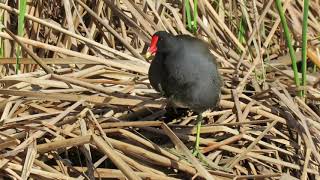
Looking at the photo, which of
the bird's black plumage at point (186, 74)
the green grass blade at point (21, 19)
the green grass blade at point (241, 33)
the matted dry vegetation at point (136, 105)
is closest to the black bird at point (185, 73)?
the bird's black plumage at point (186, 74)

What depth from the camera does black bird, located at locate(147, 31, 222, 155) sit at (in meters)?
2.53

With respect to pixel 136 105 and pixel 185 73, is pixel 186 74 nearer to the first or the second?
pixel 185 73

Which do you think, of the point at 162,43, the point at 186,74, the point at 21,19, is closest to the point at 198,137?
the point at 186,74

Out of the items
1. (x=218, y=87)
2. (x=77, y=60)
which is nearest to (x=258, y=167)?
(x=218, y=87)

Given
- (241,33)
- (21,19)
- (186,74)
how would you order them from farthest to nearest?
(241,33) < (21,19) < (186,74)

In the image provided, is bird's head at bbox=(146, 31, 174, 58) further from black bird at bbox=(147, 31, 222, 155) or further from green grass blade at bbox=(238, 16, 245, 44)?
green grass blade at bbox=(238, 16, 245, 44)

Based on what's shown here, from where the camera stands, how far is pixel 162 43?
2604 millimetres

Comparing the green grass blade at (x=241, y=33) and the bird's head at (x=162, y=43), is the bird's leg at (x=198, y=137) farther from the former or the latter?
the green grass blade at (x=241, y=33)

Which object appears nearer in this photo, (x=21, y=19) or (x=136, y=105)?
(x=21, y=19)

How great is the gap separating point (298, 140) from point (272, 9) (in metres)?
1.10

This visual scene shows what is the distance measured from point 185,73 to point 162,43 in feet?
0.57

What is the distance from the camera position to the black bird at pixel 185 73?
8.30 feet

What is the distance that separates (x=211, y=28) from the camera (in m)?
3.36

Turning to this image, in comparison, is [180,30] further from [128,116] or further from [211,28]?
[128,116]
